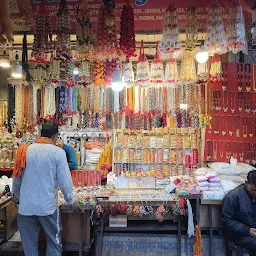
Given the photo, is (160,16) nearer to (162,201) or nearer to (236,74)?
(236,74)

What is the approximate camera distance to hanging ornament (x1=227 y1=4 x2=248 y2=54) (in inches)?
153

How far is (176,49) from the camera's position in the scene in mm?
4133

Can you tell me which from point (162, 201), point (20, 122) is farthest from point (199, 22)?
point (20, 122)

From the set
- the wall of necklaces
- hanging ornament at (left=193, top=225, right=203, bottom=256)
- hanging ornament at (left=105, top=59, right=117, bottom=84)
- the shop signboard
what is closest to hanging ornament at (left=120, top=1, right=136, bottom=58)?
the wall of necklaces

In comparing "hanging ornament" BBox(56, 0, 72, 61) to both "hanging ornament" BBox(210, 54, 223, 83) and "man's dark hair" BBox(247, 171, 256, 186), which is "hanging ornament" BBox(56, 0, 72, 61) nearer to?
"hanging ornament" BBox(210, 54, 223, 83)

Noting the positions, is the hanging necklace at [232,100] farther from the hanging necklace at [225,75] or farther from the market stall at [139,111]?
the hanging necklace at [225,75]

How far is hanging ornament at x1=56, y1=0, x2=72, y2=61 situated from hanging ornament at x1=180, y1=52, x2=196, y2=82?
5.64 feet

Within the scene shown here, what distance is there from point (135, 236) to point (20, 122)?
3425mm

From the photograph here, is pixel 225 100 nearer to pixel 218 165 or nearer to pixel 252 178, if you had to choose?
pixel 218 165

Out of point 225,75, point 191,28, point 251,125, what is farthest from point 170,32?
point 251,125

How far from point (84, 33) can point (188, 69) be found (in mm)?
1676

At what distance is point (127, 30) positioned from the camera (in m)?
4.16

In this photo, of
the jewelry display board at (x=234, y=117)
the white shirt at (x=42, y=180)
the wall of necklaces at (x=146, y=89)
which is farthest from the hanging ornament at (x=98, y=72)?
the white shirt at (x=42, y=180)

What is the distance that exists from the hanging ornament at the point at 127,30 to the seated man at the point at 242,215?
6.96 ft
